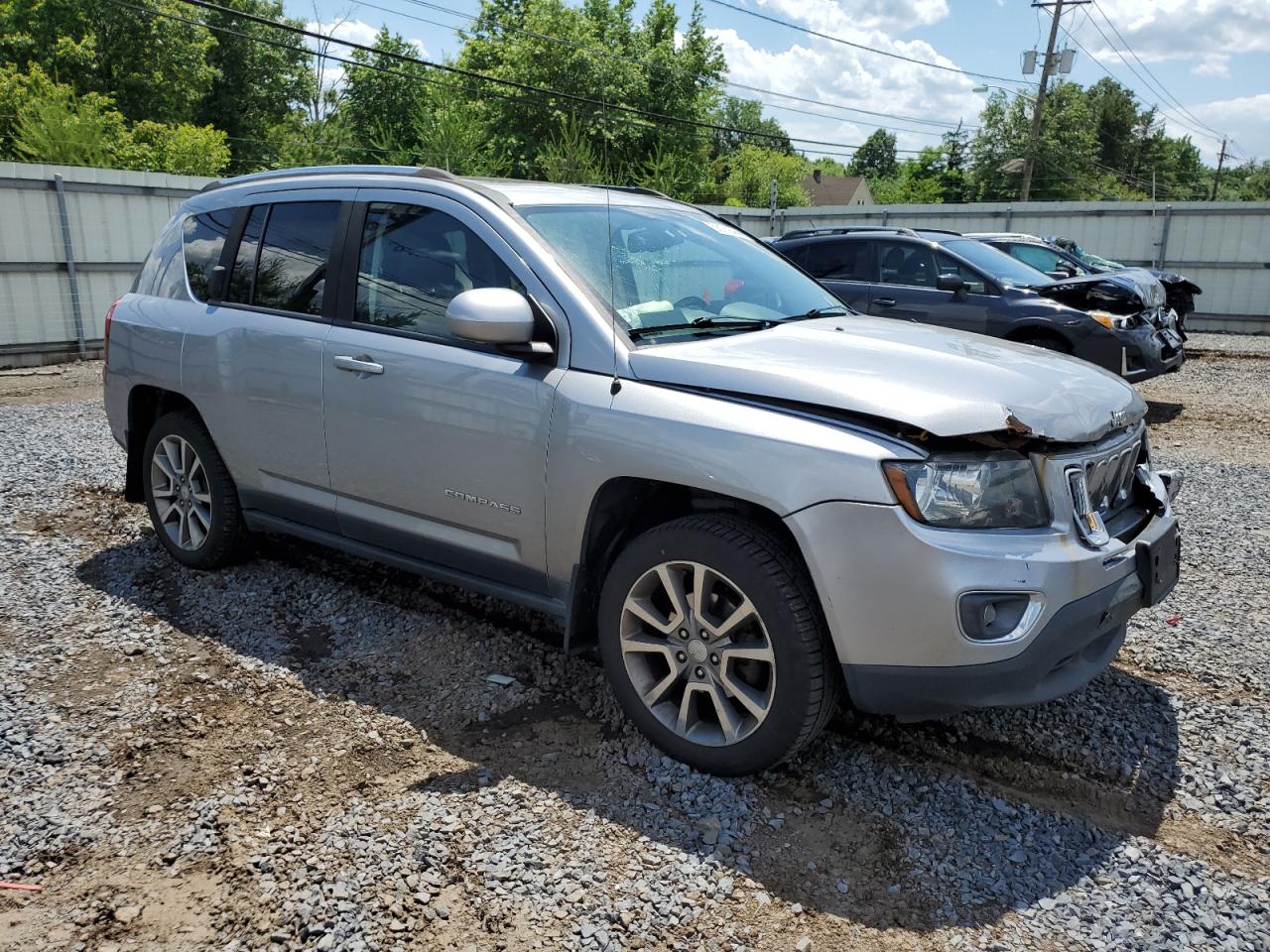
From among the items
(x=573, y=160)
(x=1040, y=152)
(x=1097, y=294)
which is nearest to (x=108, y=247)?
(x=1097, y=294)

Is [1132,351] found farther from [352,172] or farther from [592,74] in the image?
[592,74]

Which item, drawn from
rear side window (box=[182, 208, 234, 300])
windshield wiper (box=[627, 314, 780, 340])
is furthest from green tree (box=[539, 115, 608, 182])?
windshield wiper (box=[627, 314, 780, 340])

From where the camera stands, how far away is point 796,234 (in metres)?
11.3

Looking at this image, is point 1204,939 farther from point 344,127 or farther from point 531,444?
point 344,127

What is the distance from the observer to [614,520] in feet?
10.9

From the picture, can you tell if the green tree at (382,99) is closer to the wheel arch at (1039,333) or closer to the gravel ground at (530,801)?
the wheel arch at (1039,333)

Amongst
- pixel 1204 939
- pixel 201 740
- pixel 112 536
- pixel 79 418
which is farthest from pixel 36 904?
pixel 79 418

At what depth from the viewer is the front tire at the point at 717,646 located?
2.86 metres

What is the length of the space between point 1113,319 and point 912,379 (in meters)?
7.78

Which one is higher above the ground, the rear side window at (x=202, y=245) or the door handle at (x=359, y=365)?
the rear side window at (x=202, y=245)

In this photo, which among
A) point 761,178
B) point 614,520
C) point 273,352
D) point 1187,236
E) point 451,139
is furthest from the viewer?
point 761,178

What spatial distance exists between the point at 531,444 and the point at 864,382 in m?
1.14

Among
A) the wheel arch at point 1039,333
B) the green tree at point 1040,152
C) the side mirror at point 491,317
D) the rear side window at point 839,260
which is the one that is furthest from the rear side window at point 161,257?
the green tree at point 1040,152

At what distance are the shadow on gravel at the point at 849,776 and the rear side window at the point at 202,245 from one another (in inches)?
63.9
